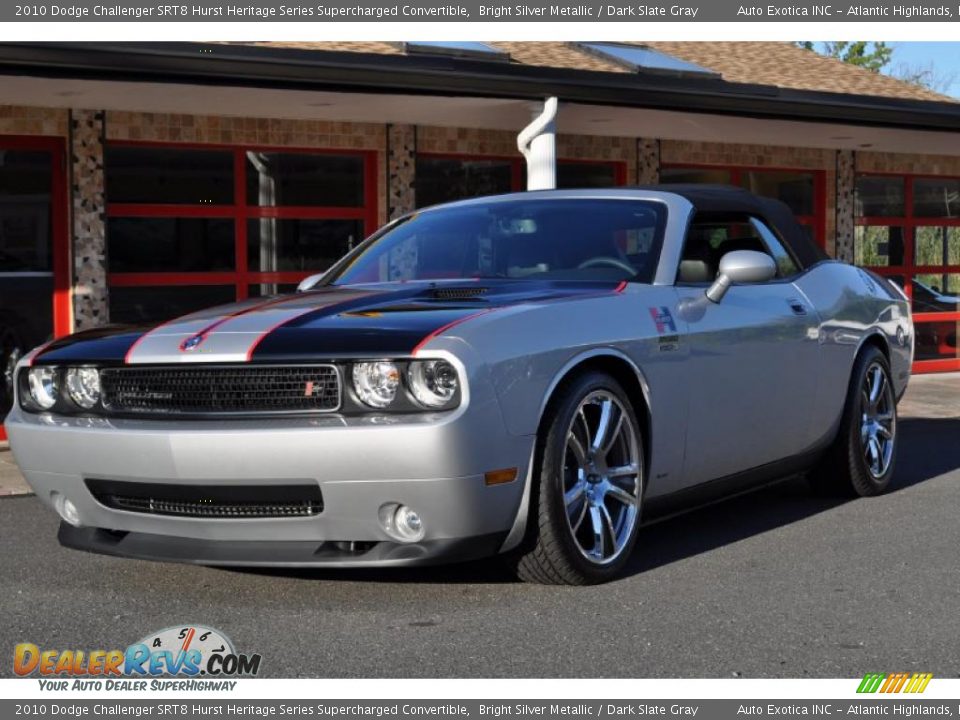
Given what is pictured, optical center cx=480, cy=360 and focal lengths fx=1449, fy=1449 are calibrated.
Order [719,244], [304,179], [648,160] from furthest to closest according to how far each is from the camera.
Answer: [648,160] < [304,179] < [719,244]

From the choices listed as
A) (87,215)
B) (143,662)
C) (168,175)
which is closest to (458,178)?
(168,175)

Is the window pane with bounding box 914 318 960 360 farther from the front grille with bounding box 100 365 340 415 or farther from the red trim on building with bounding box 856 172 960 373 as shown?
the front grille with bounding box 100 365 340 415

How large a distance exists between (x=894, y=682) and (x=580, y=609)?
46.6 inches

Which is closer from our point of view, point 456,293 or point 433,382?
point 433,382

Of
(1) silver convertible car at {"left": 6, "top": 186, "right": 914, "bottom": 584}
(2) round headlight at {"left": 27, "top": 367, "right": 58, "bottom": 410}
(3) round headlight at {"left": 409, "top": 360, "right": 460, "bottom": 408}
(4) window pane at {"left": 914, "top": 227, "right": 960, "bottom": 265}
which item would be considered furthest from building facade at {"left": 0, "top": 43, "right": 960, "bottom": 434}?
(3) round headlight at {"left": 409, "top": 360, "right": 460, "bottom": 408}

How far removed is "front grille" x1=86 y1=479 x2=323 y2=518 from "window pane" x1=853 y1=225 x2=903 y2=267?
12.8m

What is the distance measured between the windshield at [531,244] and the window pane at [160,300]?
562 centimetres

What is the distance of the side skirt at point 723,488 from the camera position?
18.6 ft

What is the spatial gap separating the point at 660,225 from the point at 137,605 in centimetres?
261

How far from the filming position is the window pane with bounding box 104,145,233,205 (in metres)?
11.7

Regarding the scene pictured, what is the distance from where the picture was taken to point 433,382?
15.3ft

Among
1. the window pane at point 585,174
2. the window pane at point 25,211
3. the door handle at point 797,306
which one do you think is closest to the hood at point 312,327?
the door handle at point 797,306

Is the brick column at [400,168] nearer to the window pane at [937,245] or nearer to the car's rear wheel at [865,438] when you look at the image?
the car's rear wheel at [865,438]

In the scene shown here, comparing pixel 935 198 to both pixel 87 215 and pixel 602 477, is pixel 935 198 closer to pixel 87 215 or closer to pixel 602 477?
pixel 87 215
